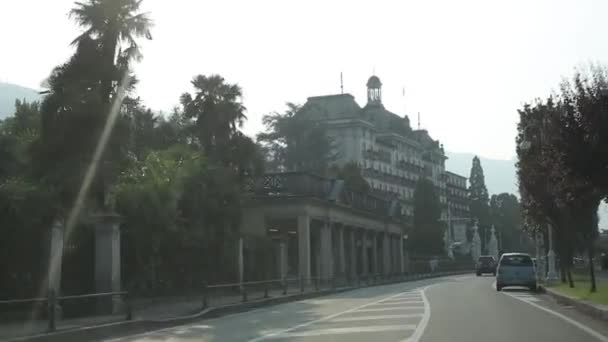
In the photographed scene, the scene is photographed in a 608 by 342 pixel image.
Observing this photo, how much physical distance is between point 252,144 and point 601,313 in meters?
25.3

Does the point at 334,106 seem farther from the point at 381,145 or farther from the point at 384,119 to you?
the point at 384,119

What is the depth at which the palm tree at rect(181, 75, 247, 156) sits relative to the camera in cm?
4225

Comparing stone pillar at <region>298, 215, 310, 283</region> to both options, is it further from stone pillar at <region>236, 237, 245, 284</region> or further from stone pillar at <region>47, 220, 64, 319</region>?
stone pillar at <region>47, 220, 64, 319</region>

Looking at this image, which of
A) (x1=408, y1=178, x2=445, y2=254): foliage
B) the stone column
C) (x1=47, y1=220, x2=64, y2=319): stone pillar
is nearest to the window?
(x1=47, y1=220, x2=64, y2=319): stone pillar

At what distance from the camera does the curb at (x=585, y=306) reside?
19756 mm

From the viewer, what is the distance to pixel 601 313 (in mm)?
19766

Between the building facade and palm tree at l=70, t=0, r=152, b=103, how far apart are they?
70425 millimetres

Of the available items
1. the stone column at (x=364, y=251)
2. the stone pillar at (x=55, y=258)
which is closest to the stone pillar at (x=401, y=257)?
the stone column at (x=364, y=251)

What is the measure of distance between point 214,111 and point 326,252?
18533 mm

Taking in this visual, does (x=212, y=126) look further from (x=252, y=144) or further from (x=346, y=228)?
(x=346, y=228)

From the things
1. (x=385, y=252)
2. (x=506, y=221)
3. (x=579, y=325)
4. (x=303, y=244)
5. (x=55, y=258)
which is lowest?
(x=579, y=325)

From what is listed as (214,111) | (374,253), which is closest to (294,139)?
(374,253)

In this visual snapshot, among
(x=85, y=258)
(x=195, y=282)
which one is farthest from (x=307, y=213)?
(x=85, y=258)

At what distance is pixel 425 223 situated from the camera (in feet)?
355
